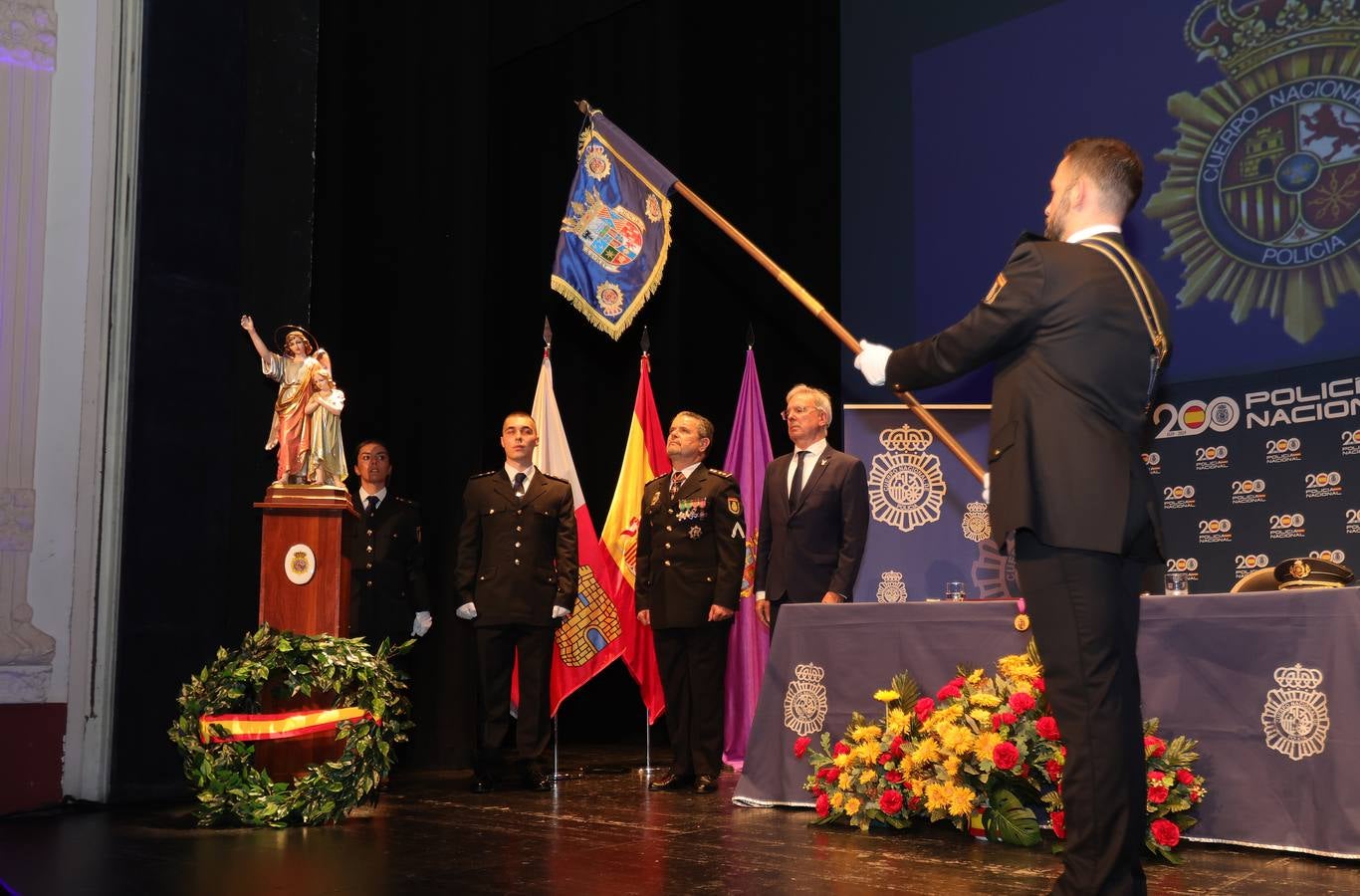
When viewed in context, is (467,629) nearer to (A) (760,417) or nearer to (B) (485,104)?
(A) (760,417)

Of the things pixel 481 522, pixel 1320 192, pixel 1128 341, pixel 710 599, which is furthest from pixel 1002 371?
pixel 1320 192

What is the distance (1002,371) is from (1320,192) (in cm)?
369

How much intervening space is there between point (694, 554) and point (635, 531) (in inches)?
44.5

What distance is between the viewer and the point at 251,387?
541 cm

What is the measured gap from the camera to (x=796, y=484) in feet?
17.3

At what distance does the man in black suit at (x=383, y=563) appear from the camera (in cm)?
567

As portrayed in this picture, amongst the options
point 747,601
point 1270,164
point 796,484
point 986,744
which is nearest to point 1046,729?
point 986,744

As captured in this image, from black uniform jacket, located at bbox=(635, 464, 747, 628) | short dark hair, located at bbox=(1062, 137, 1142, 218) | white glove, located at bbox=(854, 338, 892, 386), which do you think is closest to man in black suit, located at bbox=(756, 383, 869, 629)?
black uniform jacket, located at bbox=(635, 464, 747, 628)

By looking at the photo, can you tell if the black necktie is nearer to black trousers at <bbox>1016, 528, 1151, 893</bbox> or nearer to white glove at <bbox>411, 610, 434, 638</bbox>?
white glove at <bbox>411, 610, 434, 638</bbox>

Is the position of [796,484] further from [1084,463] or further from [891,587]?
[1084,463]

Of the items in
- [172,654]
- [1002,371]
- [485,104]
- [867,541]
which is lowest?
[172,654]

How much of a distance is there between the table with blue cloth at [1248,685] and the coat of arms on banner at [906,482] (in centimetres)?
142

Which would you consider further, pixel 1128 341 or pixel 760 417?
pixel 760 417

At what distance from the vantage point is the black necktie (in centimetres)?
525
